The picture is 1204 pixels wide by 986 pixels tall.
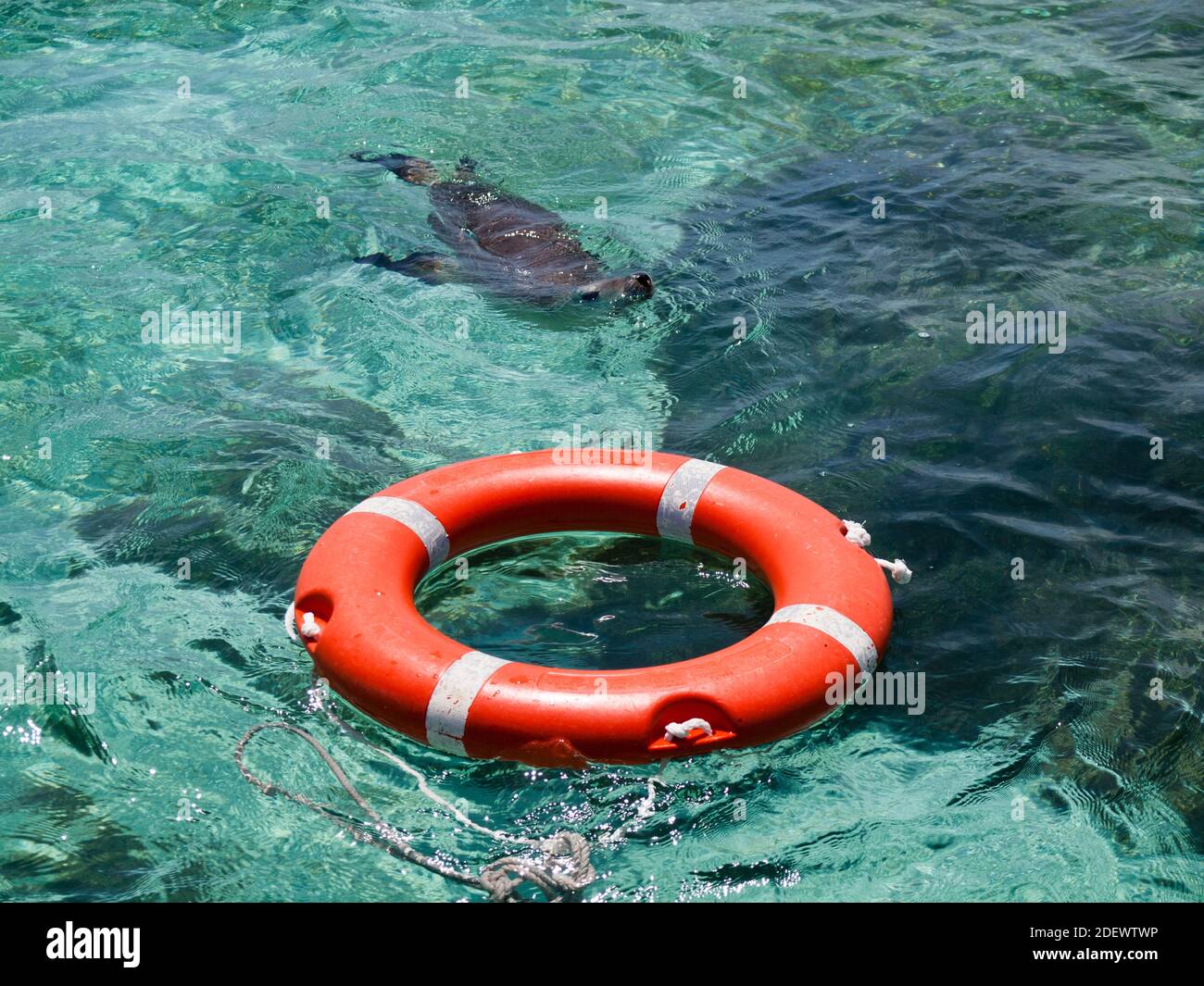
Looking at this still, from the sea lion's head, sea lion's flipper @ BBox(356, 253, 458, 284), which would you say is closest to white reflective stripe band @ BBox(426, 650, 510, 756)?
the sea lion's head

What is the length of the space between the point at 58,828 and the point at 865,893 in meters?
2.27

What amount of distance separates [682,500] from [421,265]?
3.01 meters

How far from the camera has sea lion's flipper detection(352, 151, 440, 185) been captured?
786cm

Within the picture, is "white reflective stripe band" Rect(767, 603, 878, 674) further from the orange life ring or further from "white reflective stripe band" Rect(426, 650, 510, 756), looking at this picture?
"white reflective stripe band" Rect(426, 650, 510, 756)

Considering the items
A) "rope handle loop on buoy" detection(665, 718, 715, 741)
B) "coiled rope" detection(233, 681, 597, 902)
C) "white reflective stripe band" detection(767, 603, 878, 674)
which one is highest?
"white reflective stripe band" detection(767, 603, 878, 674)

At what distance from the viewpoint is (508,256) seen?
6.88m

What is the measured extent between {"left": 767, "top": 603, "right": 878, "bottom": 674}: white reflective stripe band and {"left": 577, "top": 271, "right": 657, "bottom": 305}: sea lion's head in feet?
9.63

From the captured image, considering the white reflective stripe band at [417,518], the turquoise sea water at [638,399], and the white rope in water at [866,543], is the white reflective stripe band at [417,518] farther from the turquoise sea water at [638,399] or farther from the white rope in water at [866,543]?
the white rope in water at [866,543]

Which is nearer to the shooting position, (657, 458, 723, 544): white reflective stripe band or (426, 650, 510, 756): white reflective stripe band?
(426, 650, 510, 756): white reflective stripe band

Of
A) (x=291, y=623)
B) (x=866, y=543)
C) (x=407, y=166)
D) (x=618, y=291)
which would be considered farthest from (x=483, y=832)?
(x=407, y=166)

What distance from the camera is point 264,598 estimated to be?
4.49m

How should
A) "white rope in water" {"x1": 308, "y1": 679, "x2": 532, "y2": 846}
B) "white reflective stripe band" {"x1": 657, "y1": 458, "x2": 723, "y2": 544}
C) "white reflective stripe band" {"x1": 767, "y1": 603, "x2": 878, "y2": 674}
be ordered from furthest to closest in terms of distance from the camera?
"white reflective stripe band" {"x1": 657, "y1": 458, "x2": 723, "y2": 544}
"white reflective stripe band" {"x1": 767, "y1": 603, "x2": 878, "y2": 674}
"white rope in water" {"x1": 308, "y1": 679, "x2": 532, "y2": 846}

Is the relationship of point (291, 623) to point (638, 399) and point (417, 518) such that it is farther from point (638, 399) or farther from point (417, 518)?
→ point (638, 399)

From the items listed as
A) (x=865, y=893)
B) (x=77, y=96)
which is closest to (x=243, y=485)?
(x=865, y=893)
